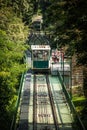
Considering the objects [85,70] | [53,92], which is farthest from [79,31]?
[53,92]

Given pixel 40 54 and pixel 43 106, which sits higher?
pixel 40 54

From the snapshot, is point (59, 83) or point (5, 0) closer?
point (59, 83)

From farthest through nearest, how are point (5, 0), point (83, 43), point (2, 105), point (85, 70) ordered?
point (5, 0) → point (2, 105) → point (85, 70) → point (83, 43)

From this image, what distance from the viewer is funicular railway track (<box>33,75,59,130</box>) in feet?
110

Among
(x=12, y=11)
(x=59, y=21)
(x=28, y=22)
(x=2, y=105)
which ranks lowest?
(x=2, y=105)

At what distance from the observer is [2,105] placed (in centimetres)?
3853

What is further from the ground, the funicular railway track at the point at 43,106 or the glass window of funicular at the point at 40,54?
the glass window of funicular at the point at 40,54

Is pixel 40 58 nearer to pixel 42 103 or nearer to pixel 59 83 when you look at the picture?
pixel 59 83

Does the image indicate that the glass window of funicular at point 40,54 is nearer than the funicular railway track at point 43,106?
No

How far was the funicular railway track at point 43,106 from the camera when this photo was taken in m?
33.6

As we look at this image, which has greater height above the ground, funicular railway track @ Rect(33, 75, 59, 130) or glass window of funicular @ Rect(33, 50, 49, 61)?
glass window of funicular @ Rect(33, 50, 49, 61)

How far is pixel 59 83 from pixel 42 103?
1055cm

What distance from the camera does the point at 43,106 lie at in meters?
40.7

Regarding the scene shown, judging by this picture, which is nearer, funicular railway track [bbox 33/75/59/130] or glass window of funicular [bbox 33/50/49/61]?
funicular railway track [bbox 33/75/59/130]
